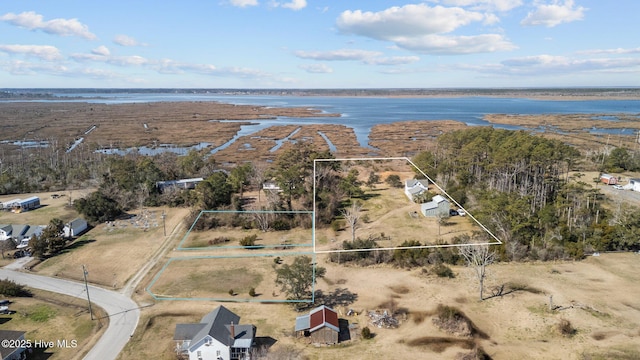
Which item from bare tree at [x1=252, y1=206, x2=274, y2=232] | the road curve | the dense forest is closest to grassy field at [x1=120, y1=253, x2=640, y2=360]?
the road curve

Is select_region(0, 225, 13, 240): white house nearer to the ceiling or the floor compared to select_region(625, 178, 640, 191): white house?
nearer to the floor

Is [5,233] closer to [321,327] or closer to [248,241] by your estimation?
[248,241]

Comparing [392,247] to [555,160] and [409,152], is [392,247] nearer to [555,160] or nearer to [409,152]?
[555,160]

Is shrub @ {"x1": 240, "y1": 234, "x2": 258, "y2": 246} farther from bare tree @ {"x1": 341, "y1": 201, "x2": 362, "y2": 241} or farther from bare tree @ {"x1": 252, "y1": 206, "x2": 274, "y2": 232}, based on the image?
bare tree @ {"x1": 341, "y1": 201, "x2": 362, "y2": 241}

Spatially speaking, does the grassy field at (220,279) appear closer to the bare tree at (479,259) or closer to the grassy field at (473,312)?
the grassy field at (473,312)

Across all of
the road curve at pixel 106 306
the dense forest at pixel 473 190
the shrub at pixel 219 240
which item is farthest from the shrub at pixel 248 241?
the road curve at pixel 106 306

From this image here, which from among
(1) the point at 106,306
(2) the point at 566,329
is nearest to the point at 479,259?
(2) the point at 566,329

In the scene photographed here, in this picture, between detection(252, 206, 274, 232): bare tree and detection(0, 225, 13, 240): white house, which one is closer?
detection(0, 225, 13, 240): white house
